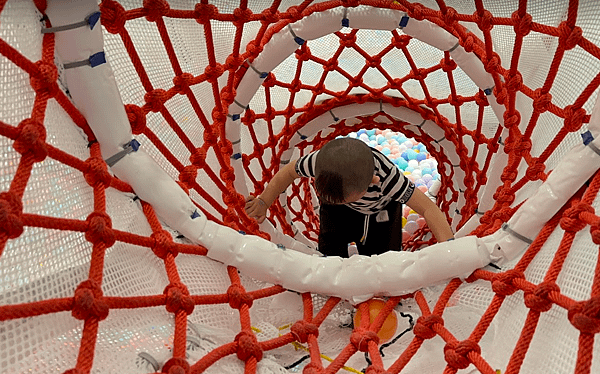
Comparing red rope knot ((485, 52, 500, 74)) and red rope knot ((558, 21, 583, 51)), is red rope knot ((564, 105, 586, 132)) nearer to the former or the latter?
red rope knot ((558, 21, 583, 51))

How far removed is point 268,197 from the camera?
3.76ft

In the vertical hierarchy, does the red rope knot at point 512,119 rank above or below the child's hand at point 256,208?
below

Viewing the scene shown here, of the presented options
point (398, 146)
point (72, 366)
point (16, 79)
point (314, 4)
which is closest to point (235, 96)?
point (314, 4)

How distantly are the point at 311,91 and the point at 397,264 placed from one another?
0.82m

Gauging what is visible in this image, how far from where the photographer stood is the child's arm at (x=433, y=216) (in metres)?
1.00

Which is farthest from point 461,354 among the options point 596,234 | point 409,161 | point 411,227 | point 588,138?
point 409,161

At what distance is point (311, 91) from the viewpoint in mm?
1423

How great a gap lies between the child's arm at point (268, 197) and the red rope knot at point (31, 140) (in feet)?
2.09

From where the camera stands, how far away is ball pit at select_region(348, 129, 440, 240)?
1.96 metres

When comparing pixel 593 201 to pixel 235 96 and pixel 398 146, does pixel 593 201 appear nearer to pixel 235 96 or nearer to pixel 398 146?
pixel 235 96

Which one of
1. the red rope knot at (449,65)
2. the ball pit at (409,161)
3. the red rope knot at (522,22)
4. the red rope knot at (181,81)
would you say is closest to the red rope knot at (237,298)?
the red rope knot at (181,81)

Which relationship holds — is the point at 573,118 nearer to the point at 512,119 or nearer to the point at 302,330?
the point at 512,119

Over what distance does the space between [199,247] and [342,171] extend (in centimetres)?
31

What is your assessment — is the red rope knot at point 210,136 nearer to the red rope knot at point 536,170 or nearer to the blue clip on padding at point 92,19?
the blue clip on padding at point 92,19
